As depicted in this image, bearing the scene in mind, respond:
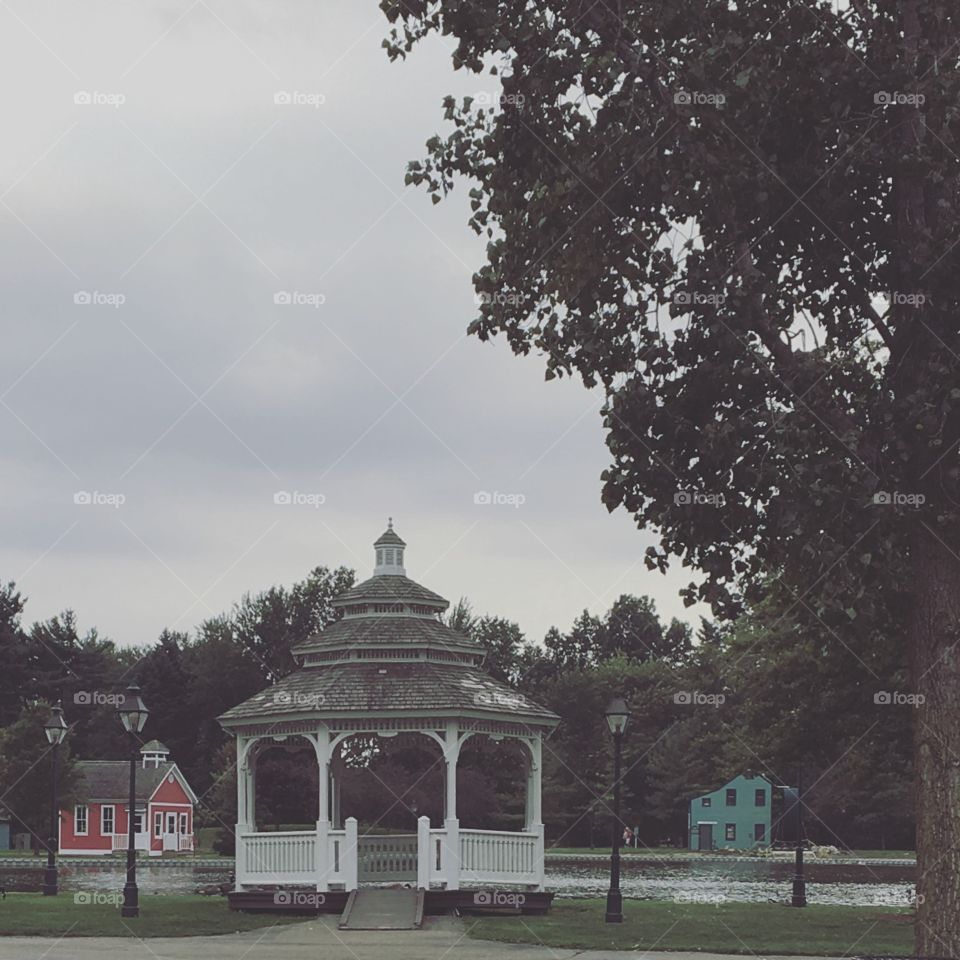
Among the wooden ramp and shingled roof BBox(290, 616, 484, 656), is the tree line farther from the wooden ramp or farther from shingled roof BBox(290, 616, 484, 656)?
the wooden ramp

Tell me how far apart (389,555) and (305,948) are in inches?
445

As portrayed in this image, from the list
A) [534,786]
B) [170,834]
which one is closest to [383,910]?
[534,786]

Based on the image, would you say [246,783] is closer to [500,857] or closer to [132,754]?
[132,754]

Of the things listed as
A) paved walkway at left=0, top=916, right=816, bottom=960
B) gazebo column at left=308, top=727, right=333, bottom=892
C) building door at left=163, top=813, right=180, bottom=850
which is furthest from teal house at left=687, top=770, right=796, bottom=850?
paved walkway at left=0, top=916, right=816, bottom=960

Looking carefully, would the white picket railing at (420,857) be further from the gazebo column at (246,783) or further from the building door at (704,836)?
the building door at (704,836)

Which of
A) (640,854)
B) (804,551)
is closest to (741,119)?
(804,551)

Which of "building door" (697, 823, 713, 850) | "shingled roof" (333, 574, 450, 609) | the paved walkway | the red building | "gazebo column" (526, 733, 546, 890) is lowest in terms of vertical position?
"building door" (697, 823, 713, 850)

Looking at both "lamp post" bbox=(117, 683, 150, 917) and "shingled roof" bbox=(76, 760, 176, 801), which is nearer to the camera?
"lamp post" bbox=(117, 683, 150, 917)

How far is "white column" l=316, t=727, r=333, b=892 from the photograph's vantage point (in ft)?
91.0

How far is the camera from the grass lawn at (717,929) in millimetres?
22391

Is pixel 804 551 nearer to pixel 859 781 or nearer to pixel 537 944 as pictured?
pixel 537 944

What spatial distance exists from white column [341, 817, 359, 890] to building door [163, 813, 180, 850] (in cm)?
5913

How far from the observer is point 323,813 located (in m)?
28.6

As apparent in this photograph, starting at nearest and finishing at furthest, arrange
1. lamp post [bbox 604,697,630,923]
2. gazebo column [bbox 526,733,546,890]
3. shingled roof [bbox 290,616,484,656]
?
lamp post [bbox 604,697,630,923] → gazebo column [bbox 526,733,546,890] → shingled roof [bbox 290,616,484,656]
